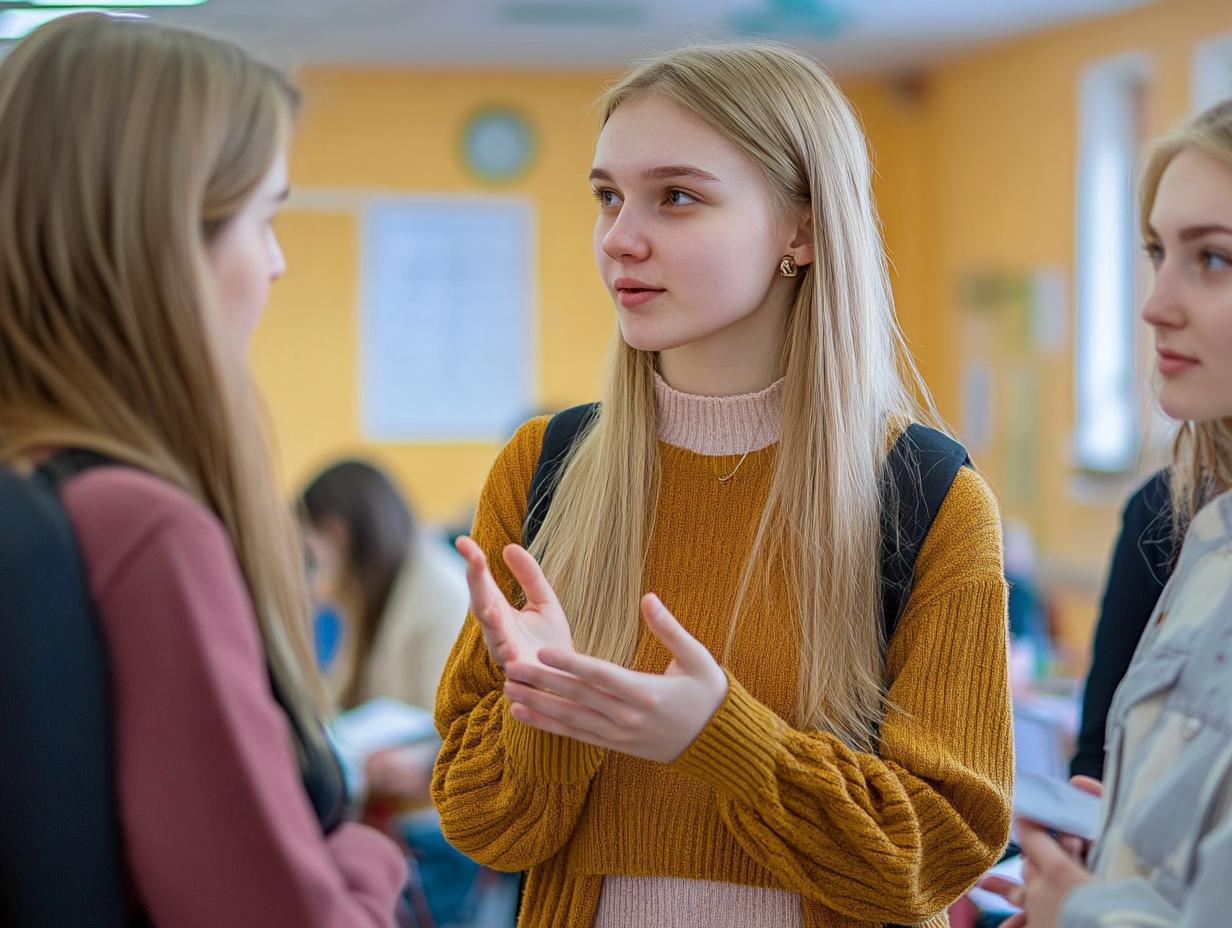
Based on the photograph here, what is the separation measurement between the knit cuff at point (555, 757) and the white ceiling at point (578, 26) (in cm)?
433

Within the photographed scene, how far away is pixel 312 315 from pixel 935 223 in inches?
130

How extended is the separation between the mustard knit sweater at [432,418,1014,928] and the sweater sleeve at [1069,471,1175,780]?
0.35 metres

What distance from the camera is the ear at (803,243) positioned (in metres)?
1.52

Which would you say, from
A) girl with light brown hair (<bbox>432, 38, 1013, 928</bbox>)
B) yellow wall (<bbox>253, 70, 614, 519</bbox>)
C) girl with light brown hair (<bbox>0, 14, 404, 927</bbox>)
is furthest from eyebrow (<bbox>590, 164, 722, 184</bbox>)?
yellow wall (<bbox>253, 70, 614, 519</bbox>)

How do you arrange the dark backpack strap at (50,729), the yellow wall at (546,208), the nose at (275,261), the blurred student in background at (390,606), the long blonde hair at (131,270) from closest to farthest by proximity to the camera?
the dark backpack strap at (50,729) → the long blonde hair at (131,270) → the nose at (275,261) → the blurred student in background at (390,606) → the yellow wall at (546,208)

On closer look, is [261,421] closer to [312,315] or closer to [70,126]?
[70,126]

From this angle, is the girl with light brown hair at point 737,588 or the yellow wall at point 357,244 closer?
the girl with light brown hair at point 737,588

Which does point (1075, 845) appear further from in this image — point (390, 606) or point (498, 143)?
point (498, 143)

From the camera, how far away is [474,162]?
23.5 feet

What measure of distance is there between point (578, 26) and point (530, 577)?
530 centimetres

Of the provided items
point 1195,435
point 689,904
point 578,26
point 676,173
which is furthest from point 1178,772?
point 578,26

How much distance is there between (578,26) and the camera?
621cm

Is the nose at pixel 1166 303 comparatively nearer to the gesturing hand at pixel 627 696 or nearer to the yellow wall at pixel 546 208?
the gesturing hand at pixel 627 696

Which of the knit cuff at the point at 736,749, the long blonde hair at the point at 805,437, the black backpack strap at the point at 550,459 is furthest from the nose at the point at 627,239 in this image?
the knit cuff at the point at 736,749
